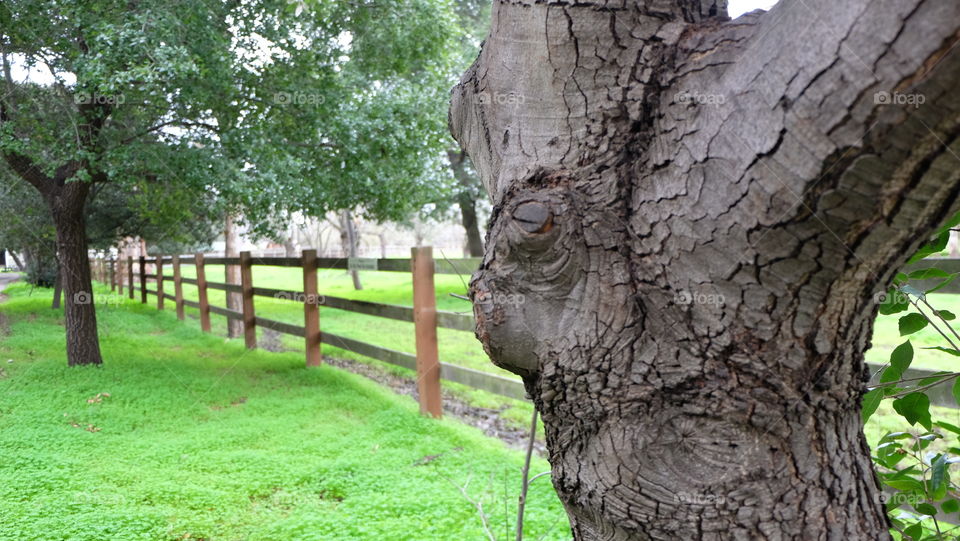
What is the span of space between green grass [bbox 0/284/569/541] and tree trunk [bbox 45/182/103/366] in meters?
0.28

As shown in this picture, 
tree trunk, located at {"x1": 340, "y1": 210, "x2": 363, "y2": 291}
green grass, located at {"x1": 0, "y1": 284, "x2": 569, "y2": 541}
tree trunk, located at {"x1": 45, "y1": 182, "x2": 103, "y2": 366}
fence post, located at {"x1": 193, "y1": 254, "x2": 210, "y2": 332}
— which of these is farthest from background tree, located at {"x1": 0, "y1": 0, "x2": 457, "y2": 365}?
tree trunk, located at {"x1": 340, "y1": 210, "x2": 363, "y2": 291}

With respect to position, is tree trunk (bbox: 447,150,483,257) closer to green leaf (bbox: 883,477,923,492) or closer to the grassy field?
the grassy field

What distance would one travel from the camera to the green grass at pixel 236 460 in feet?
10.6

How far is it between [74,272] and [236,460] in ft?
15.2

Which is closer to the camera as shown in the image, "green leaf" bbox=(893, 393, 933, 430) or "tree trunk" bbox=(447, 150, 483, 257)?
"green leaf" bbox=(893, 393, 933, 430)

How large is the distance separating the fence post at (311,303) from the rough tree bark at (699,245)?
5837 mm

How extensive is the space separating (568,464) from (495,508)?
2.42 m

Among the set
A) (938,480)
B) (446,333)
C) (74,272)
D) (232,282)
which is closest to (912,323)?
(938,480)

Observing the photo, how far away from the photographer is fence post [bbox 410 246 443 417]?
5.16m

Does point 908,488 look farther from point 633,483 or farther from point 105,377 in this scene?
point 105,377

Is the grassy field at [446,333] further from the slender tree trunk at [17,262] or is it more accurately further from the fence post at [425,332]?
the slender tree trunk at [17,262]

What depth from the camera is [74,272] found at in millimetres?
7535

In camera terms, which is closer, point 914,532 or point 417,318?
point 914,532

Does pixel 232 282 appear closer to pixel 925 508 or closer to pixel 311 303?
pixel 311 303
